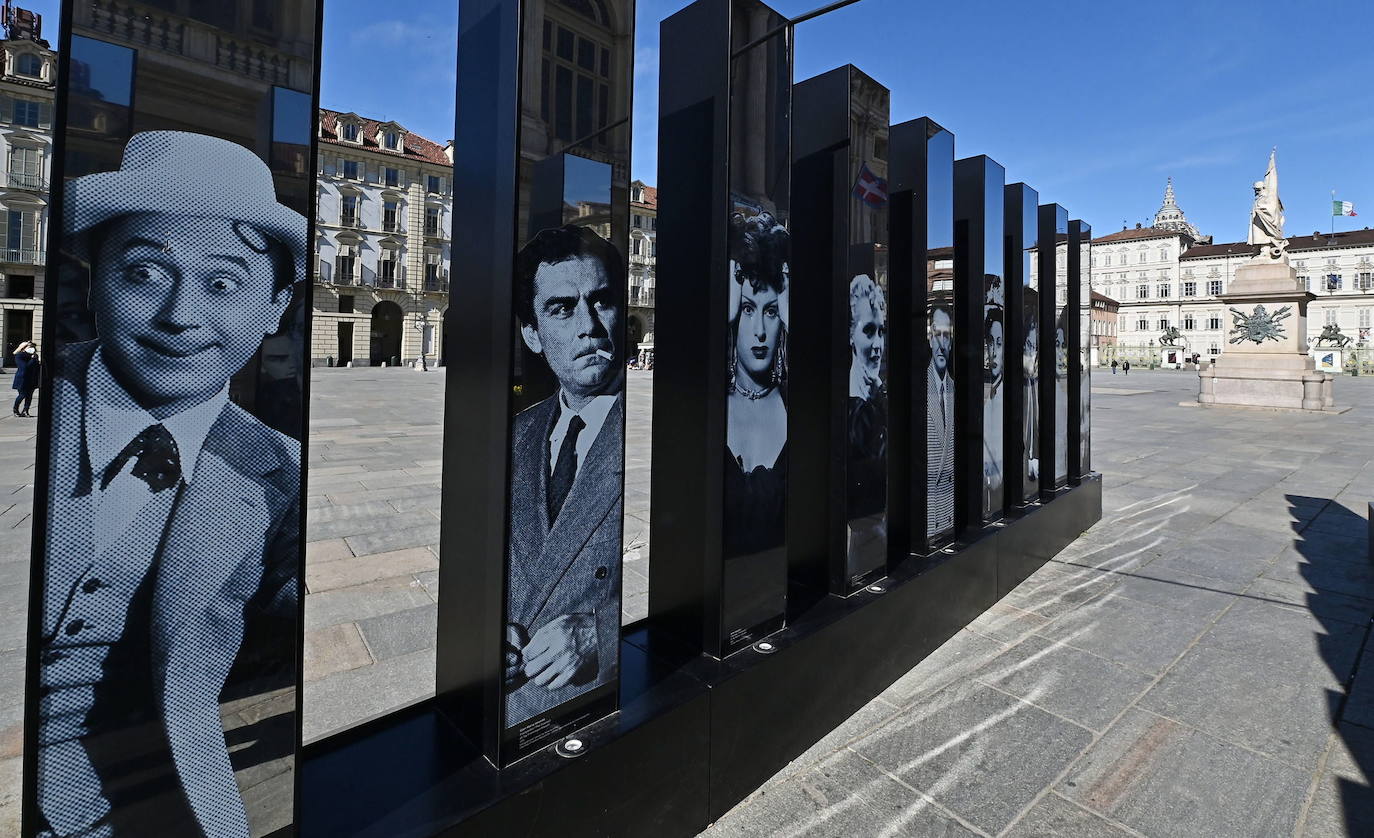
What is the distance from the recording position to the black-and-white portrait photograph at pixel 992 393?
4.28 meters

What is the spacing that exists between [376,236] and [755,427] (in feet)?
149

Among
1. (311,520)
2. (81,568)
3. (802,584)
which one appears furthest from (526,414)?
(311,520)

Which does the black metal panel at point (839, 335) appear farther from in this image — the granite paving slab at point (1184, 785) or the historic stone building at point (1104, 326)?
the historic stone building at point (1104, 326)

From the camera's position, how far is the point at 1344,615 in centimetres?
408

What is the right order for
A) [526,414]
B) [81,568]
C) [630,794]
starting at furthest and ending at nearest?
1. [630,794]
2. [526,414]
3. [81,568]

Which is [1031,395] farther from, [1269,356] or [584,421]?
[1269,356]

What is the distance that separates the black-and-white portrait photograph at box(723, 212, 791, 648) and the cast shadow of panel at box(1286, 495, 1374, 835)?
2055mm

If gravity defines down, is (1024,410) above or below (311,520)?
above

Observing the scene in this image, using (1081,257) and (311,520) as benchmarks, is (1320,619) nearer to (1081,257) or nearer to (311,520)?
(1081,257)

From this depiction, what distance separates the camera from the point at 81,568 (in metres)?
1.17

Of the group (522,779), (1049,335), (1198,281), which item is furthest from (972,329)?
(1198,281)

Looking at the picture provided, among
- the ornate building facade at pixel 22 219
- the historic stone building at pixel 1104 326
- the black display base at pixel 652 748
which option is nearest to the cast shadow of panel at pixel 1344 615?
the black display base at pixel 652 748

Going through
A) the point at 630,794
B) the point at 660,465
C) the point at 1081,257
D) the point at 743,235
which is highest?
the point at 1081,257

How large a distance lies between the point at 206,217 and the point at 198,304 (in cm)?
16
